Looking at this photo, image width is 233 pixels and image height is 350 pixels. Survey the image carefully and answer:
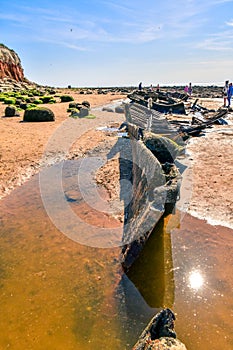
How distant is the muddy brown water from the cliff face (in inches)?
2363

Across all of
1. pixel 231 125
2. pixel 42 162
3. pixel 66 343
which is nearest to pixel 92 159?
pixel 42 162

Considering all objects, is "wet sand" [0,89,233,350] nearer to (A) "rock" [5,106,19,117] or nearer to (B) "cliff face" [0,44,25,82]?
(A) "rock" [5,106,19,117]

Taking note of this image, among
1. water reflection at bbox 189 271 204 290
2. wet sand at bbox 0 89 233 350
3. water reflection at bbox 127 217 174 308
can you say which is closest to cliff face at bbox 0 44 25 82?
wet sand at bbox 0 89 233 350

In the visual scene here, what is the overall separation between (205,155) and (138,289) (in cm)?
839

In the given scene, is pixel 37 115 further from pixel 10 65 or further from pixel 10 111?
pixel 10 65

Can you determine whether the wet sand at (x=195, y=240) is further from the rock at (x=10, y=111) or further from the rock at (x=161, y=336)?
the rock at (x=10, y=111)

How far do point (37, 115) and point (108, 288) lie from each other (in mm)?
17011

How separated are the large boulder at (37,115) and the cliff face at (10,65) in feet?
144

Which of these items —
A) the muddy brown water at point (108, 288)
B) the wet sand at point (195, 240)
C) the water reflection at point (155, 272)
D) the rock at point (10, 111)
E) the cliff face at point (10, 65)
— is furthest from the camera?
the cliff face at point (10, 65)

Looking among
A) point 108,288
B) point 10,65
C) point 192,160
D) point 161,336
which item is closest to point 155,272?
point 108,288

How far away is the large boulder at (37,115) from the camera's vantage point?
19.3 metres

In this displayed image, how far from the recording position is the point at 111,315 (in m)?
3.91

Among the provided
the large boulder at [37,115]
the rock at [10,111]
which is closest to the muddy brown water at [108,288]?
the large boulder at [37,115]

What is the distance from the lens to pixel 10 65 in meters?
63.7
